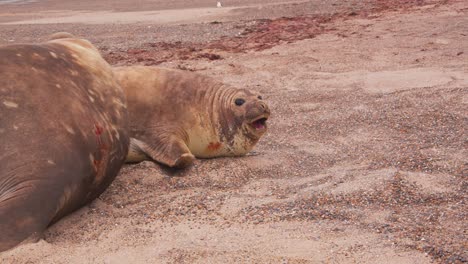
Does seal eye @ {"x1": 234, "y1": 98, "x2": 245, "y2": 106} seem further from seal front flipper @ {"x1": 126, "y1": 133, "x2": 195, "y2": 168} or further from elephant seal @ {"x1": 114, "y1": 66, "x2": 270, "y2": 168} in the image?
seal front flipper @ {"x1": 126, "y1": 133, "x2": 195, "y2": 168}

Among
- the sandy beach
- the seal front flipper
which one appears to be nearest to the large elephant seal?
the sandy beach

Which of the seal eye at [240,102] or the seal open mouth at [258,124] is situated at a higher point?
the seal eye at [240,102]

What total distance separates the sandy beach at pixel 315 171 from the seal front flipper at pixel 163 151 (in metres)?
0.09

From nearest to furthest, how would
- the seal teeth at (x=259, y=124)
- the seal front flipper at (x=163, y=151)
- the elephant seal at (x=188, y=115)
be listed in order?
the seal front flipper at (x=163, y=151)
the elephant seal at (x=188, y=115)
the seal teeth at (x=259, y=124)

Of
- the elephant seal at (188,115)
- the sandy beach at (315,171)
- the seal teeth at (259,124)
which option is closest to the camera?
the sandy beach at (315,171)

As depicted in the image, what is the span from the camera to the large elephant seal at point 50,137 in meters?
3.04

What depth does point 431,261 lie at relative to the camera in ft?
8.95

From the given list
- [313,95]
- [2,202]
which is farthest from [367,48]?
[2,202]

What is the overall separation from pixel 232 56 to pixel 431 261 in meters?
6.27

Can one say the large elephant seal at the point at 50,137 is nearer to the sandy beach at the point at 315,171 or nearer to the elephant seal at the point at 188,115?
the sandy beach at the point at 315,171

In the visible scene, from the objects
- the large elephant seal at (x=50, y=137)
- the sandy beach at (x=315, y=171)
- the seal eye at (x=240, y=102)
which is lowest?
the sandy beach at (x=315, y=171)

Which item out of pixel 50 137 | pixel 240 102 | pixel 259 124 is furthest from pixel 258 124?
pixel 50 137

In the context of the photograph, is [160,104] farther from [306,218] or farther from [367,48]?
[367,48]

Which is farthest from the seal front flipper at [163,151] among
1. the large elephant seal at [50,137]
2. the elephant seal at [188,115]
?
the large elephant seal at [50,137]
